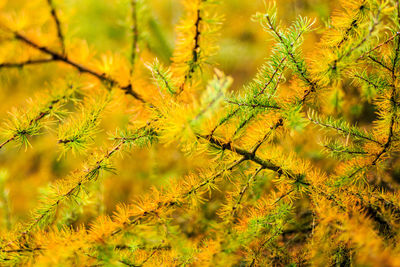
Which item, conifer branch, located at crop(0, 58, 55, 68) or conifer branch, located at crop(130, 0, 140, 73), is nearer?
conifer branch, located at crop(0, 58, 55, 68)

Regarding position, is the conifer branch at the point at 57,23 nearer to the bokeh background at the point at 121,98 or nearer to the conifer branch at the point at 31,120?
the bokeh background at the point at 121,98

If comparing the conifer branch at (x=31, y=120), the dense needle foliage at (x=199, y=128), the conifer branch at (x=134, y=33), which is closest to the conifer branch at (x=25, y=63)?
the dense needle foliage at (x=199, y=128)

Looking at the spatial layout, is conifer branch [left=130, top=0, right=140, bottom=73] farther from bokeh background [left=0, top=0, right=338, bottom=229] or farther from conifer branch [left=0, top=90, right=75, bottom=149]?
conifer branch [left=0, top=90, right=75, bottom=149]

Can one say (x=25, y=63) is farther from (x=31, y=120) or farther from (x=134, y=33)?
(x=134, y=33)

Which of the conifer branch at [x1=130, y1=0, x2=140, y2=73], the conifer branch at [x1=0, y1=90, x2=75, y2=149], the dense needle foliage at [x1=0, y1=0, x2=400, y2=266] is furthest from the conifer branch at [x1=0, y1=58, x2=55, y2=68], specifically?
the conifer branch at [x1=130, y1=0, x2=140, y2=73]

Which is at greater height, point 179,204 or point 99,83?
point 99,83

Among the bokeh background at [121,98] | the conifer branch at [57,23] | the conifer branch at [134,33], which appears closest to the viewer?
the conifer branch at [57,23]

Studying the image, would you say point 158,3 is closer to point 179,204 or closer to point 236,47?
point 236,47

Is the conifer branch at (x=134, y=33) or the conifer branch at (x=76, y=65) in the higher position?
the conifer branch at (x=134, y=33)

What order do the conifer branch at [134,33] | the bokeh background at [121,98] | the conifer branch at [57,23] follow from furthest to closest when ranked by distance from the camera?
1. the bokeh background at [121,98]
2. the conifer branch at [134,33]
3. the conifer branch at [57,23]

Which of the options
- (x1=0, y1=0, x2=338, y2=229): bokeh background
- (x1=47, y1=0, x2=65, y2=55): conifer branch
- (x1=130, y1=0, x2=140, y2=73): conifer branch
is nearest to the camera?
(x1=47, y1=0, x2=65, y2=55): conifer branch

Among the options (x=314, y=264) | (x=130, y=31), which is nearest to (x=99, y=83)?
(x=130, y=31)
